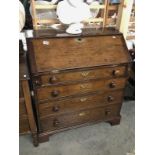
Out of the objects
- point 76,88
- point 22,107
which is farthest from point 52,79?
point 22,107

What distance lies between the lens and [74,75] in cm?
141

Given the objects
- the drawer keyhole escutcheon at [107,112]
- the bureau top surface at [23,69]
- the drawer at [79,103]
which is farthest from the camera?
the drawer keyhole escutcheon at [107,112]

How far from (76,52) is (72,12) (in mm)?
334

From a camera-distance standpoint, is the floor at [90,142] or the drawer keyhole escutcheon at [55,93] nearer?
the drawer keyhole escutcheon at [55,93]

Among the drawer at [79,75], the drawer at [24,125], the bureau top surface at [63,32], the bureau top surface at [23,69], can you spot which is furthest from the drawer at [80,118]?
the bureau top surface at [63,32]

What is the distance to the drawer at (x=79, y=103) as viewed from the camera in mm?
1515

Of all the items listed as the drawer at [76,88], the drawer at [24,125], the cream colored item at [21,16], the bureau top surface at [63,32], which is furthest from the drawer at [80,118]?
the cream colored item at [21,16]

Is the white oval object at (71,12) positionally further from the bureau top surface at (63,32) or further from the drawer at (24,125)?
the drawer at (24,125)

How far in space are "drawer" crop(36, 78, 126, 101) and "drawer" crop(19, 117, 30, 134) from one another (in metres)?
0.26

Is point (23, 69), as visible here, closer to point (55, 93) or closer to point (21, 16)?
point (55, 93)

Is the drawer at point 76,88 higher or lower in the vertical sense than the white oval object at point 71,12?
lower

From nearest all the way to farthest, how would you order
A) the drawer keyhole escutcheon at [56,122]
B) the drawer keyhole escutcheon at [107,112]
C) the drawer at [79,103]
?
the drawer at [79,103], the drawer keyhole escutcheon at [56,122], the drawer keyhole escutcheon at [107,112]

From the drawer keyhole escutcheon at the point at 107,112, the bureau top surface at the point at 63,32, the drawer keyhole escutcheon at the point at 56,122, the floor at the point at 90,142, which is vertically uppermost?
the bureau top surface at the point at 63,32
